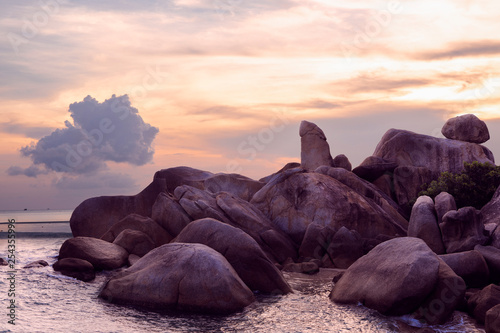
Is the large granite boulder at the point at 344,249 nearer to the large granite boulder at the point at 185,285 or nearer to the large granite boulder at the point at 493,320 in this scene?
the large granite boulder at the point at 185,285

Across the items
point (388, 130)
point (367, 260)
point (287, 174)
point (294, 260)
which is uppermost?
point (388, 130)

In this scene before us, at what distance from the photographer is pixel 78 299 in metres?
16.4

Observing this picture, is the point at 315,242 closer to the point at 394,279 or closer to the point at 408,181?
the point at 394,279

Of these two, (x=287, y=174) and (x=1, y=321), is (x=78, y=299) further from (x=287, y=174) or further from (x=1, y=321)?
(x=287, y=174)

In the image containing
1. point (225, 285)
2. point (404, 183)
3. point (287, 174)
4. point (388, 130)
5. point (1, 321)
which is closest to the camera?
point (1, 321)

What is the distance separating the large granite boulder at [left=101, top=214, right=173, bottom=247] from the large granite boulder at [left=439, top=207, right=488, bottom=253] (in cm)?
1337

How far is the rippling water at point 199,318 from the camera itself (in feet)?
43.0

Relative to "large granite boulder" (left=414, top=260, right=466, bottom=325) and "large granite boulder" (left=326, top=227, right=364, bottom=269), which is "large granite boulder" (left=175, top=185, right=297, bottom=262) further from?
"large granite boulder" (left=414, top=260, right=466, bottom=325)

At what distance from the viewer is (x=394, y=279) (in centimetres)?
1432

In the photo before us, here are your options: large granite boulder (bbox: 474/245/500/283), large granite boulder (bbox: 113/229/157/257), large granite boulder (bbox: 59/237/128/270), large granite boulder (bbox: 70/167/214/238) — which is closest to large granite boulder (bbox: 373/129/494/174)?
large granite boulder (bbox: 70/167/214/238)

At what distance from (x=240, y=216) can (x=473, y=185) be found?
1357 centimetres

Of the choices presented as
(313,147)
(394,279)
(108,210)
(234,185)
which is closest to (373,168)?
(313,147)

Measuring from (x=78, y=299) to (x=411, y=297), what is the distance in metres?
10.3

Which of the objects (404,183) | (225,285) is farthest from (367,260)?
(404,183)
